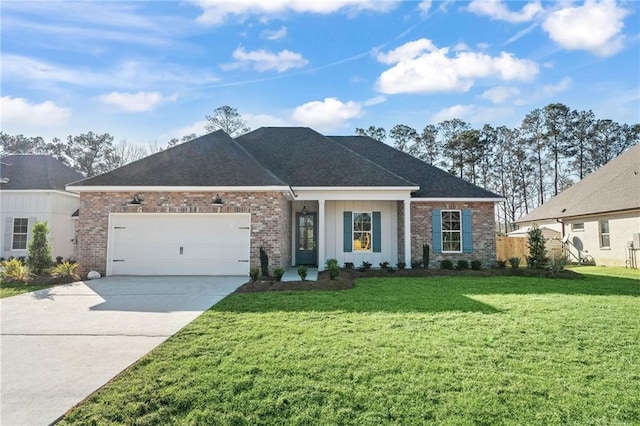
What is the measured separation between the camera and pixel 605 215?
16.7 metres

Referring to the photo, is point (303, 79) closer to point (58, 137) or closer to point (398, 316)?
point (398, 316)

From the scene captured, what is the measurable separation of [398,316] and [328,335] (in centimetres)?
165

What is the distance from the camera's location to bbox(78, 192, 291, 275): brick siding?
11062 mm

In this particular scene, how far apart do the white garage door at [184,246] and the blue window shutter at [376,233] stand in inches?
204

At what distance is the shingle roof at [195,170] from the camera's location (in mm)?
11234

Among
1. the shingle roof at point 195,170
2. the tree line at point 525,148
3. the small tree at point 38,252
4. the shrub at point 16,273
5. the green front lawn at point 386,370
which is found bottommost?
the green front lawn at point 386,370

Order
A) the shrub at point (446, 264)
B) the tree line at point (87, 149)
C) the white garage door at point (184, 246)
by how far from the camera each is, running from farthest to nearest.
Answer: the tree line at point (87, 149) < the shrub at point (446, 264) < the white garage door at point (184, 246)

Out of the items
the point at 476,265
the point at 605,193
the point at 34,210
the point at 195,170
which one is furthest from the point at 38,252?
the point at 605,193

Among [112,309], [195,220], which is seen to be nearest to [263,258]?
[195,220]

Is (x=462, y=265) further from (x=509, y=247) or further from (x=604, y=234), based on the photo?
(x=604, y=234)

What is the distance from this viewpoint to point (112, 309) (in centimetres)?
670

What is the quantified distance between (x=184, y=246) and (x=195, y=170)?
2607mm

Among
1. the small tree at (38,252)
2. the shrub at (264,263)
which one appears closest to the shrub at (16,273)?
the small tree at (38,252)

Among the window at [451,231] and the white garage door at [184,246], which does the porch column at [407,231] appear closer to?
the window at [451,231]
